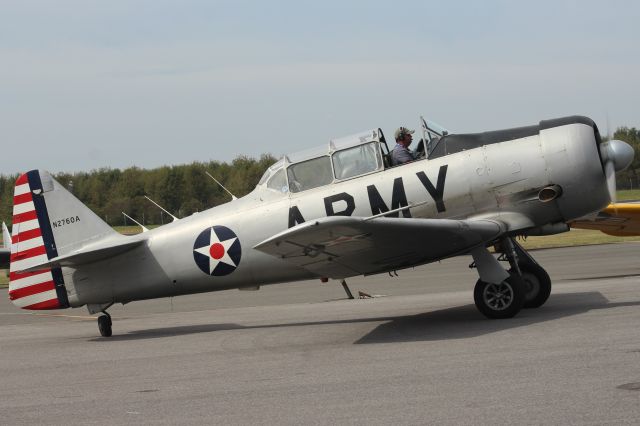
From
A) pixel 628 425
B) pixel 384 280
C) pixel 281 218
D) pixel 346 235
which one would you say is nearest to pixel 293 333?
pixel 281 218

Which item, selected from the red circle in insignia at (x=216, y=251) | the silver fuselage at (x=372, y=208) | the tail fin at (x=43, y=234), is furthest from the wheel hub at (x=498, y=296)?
the tail fin at (x=43, y=234)

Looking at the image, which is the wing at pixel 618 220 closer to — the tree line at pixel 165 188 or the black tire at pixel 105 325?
the black tire at pixel 105 325

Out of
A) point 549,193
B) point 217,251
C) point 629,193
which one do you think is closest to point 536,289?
point 549,193

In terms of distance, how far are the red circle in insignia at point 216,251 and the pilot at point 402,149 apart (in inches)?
103

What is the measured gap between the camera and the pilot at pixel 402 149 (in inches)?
442

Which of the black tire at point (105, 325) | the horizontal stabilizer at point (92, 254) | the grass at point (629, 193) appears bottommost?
the grass at point (629, 193)

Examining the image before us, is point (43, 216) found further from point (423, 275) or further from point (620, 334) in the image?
point (423, 275)

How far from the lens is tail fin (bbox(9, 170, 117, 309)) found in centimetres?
1240

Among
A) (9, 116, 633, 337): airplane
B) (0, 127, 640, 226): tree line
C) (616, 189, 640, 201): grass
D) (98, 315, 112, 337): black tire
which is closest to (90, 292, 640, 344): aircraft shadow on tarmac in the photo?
(98, 315, 112, 337): black tire

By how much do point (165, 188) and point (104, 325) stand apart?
48598mm

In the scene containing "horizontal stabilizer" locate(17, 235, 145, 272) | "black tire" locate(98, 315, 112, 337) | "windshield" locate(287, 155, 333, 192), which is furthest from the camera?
"black tire" locate(98, 315, 112, 337)

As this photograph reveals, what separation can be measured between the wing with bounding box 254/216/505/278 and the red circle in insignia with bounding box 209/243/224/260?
4.86ft

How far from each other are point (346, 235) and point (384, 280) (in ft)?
35.5

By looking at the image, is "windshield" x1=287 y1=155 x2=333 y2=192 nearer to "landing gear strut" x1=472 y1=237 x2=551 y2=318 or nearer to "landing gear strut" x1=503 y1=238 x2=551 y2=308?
"landing gear strut" x1=472 y1=237 x2=551 y2=318
